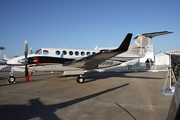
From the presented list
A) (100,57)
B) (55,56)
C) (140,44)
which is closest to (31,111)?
(100,57)

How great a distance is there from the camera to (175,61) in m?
6.26

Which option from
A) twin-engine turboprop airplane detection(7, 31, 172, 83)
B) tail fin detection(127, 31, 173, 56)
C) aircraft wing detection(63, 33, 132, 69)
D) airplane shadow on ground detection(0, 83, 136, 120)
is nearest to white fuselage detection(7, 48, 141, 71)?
twin-engine turboprop airplane detection(7, 31, 172, 83)

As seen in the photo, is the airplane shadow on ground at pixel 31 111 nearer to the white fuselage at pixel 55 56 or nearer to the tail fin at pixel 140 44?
the white fuselage at pixel 55 56

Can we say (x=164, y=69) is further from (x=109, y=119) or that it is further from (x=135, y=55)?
(x=109, y=119)

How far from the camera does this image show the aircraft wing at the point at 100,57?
7863 millimetres

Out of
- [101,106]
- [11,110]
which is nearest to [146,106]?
[101,106]

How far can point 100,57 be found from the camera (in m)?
9.35

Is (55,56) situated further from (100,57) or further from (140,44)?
(140,44)

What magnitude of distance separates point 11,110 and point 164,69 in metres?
22.4

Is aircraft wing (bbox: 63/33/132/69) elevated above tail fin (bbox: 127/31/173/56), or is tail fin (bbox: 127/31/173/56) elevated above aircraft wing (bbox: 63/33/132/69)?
tail fin (bbox: 127/31/173/56)

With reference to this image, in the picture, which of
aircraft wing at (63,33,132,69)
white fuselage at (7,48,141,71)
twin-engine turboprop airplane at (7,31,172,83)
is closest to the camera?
aircraft wing at (63,33,132,69)

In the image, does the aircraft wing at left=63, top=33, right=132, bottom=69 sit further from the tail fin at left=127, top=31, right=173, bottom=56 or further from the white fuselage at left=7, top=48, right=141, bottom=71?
the tail fin at left=127, top=31, right=173, bottom=56

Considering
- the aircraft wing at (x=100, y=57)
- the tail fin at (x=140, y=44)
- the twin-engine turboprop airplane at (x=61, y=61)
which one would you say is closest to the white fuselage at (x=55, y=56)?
the twin-engine turboprop airplane at (x=61, y=61)

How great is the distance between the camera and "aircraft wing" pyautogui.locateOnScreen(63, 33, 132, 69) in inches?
310
